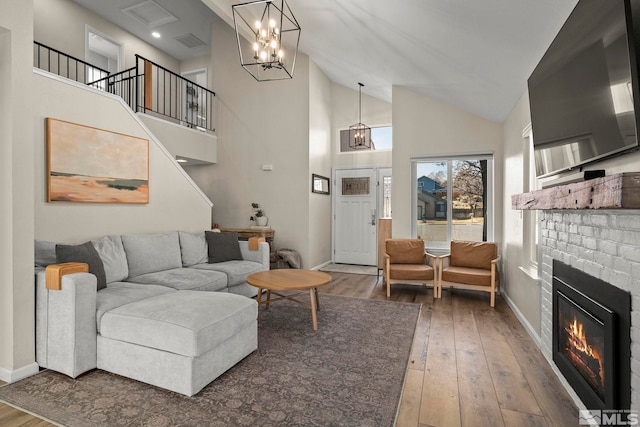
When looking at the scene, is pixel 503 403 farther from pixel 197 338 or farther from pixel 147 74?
pixel 147 74

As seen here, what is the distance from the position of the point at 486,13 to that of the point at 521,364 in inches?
103

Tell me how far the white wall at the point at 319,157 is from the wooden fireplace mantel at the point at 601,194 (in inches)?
179

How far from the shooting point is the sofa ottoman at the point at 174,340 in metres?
2.12

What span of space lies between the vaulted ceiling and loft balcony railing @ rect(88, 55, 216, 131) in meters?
0.91

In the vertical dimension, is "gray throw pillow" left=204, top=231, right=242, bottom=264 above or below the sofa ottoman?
above

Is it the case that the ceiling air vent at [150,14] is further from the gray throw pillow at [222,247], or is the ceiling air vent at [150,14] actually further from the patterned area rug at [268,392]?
the patterned area rug at [268,392]

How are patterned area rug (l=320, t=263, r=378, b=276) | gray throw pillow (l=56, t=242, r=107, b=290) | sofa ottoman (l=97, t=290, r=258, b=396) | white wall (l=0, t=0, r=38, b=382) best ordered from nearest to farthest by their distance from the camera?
sofa ottoman (l=97, t=290, r=258, b=396) < white wall (l=0, t=0, r=38, b=382) < gray throw pillow (l=56, t=242, r=107, b=290) < patterned area rug (l=320, t=263, r=378, b=276)

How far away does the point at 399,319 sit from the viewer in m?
3.66

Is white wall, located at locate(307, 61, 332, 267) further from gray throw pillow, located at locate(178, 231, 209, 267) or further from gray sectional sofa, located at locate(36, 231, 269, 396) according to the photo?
gray sectional sofa, located at locate(36, 231, 269, 396)

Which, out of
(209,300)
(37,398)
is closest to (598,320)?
(209,300)

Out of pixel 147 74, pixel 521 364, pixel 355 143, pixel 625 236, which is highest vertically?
pixel 147 74

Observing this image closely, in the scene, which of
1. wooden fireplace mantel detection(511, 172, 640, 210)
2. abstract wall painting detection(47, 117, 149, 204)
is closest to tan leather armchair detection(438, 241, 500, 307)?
wooden fireplace mantel detection(511, 172, 640, 210)

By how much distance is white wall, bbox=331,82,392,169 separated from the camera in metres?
6.85

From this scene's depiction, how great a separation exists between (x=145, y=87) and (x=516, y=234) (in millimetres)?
6953
